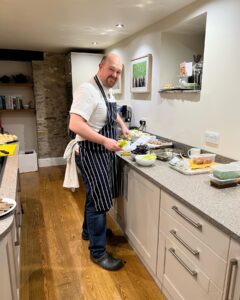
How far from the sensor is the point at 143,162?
182cm

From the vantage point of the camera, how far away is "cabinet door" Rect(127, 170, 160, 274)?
164cm

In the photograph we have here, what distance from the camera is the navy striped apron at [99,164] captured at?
1.79 meters

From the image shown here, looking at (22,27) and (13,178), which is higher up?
(22,27)

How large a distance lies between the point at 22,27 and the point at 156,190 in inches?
90.8

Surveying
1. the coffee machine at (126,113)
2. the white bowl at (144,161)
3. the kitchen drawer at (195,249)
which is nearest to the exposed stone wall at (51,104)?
the coffee machine at (126,113)

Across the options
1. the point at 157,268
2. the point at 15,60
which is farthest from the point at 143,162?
the point at 15,60

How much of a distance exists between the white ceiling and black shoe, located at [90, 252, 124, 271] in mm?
2057

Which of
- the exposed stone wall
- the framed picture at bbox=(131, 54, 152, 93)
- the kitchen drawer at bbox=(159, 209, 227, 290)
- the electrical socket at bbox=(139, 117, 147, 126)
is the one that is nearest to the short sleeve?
the kitchen drawer at bbox=(159, 209, 227, 290)

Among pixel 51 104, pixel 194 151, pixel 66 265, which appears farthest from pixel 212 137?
pixel 51 104

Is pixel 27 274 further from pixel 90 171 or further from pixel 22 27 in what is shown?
pixel 22 27

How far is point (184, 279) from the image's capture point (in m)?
1.35

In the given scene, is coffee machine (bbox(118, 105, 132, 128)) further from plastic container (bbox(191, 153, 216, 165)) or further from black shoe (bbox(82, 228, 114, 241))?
plastic container (bbox(191, 153, 216, 165))

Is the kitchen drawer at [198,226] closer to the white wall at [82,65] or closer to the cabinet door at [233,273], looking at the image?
the cabinet door at [233,273]

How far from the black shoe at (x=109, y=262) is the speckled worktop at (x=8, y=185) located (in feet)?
3.10
